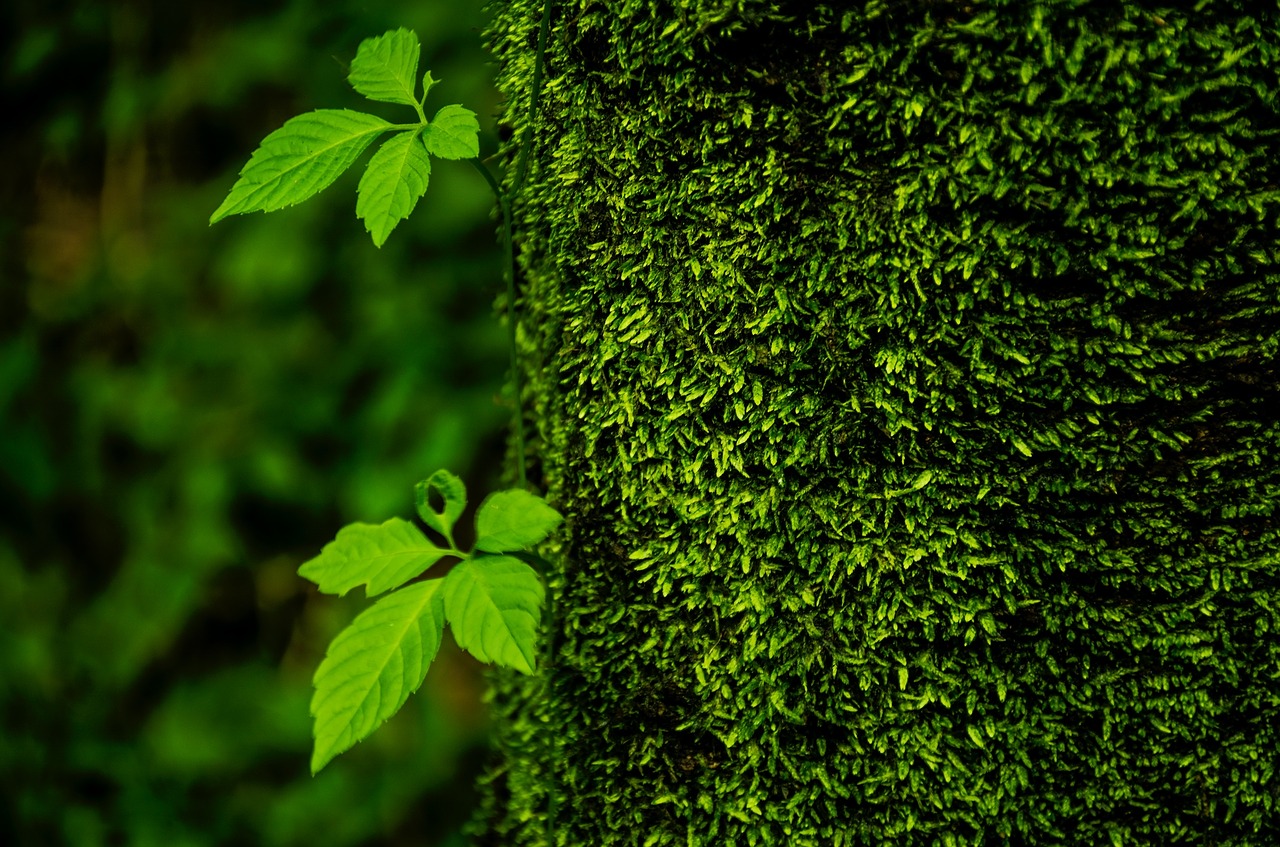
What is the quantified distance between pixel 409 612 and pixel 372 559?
113mm

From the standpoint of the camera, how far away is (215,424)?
5.15ft

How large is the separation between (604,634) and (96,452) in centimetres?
143

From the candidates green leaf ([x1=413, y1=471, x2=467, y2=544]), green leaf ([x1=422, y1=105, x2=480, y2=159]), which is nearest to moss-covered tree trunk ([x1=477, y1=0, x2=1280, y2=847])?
green leaf ([x1=422, y1=105, x2=480, y2=159])

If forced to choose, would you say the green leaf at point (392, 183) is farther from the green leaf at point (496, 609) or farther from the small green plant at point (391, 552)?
the green leaf at point (496, 609)

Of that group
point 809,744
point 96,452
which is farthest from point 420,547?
point 96,452

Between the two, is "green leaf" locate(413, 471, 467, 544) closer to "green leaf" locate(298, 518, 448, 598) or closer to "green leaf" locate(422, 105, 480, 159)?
"green leaf" locate(298, 518, 448, 598)

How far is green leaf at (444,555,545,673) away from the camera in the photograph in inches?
31.8

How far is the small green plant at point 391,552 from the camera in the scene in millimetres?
824

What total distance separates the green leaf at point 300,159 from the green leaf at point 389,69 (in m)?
0.07

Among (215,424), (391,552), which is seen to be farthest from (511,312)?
(215,424)

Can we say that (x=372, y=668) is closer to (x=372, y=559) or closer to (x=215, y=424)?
(x=372, y=559)

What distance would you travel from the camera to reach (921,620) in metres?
0.83

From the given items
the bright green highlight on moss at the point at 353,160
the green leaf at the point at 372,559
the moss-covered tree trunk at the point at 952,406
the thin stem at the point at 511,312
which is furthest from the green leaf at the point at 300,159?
the green leaf at the point at 372,559

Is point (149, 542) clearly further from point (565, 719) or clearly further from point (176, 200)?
point (565, 719)
